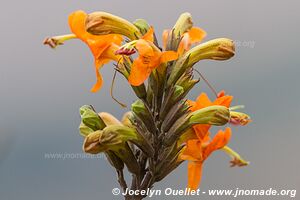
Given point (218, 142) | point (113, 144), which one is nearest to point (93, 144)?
point (113, 144)

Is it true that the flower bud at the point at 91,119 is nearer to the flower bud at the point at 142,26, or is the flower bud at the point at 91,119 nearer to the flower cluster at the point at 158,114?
the flower cluster at the point at 158,114

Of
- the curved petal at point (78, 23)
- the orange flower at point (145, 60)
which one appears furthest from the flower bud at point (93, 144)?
the curved petal at point (78, 23)

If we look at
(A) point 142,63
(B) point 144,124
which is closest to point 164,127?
(B) point 144,124

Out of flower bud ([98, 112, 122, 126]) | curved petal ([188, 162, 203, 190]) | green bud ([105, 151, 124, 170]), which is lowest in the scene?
curved petal ([188, 162, 203, 190])

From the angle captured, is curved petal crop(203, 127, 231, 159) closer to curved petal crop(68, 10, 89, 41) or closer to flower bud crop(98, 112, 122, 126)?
flower bud crop(98, 112, 122, 126)

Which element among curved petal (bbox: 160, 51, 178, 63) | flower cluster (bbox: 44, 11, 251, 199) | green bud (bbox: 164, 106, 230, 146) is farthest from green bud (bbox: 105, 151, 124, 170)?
curved petal (bbox: 160, 51, 178, 63)

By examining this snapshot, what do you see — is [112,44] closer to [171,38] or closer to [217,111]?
[171,38]

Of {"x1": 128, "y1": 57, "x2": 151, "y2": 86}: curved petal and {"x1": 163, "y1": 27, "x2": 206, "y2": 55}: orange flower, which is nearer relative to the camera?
{"x1": 128, "y1": 57, "x2": 151, "y2": 86}: curved petal

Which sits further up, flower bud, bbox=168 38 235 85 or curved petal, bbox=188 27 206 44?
curved petal, bbox=188 27 206 44

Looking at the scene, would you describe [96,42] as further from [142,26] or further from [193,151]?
[193,151]

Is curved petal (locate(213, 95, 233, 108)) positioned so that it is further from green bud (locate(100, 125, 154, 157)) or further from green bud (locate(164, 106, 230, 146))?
green bud (locate(100, 125, 154, 157))
